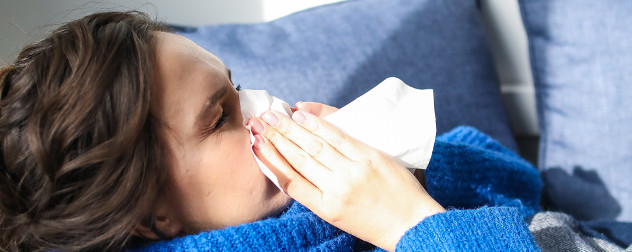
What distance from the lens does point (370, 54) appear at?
1284 millimetres

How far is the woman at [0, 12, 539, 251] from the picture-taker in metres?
0.68

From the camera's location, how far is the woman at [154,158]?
679mm

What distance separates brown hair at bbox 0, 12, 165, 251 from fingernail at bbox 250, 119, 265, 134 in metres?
0.12

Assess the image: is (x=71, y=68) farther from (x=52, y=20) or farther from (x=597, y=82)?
(x=597, y=82)

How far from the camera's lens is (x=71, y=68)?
706 millimetres

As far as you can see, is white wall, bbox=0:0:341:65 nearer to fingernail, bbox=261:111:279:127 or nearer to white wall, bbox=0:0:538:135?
white wall, bbox=0:0:538:135

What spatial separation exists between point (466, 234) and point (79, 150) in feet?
1.53

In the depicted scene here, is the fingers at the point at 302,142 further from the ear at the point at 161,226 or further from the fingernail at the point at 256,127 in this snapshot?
the ear at the point at 161,226

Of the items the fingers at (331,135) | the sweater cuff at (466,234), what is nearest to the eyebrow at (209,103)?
the fingers at (331,135)

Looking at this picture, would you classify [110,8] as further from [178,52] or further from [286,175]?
[286,175]

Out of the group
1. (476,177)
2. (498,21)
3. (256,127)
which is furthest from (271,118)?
(498,21)

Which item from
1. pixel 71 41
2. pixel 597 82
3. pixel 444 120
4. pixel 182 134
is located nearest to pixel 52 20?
pixel 71 41

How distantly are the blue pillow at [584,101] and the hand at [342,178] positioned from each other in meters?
0.66

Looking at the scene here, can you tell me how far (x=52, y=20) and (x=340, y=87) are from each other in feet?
1.87
